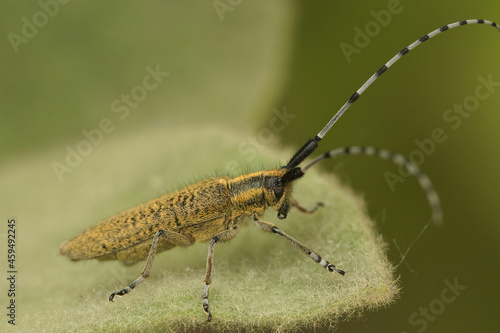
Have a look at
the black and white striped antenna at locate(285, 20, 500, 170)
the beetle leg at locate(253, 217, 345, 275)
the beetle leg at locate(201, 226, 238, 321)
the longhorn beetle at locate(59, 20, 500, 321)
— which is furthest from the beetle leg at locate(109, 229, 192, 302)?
the black and white striped antenna at locate(285, 20, 500, 170)

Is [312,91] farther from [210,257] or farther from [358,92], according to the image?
[210,257]

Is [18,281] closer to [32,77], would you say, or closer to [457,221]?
[32,77]

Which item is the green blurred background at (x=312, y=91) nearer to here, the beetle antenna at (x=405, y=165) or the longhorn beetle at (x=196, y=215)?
the beetle antenna at (x=405, y=165)

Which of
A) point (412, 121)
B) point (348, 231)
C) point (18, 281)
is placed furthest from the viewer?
point (412, 121)

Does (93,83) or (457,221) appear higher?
(457,221)

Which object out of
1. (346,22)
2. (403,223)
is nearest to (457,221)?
(403,223)

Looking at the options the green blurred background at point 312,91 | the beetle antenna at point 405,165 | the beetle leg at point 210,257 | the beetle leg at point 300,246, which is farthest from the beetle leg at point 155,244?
the beetle antenna at point 405,165
